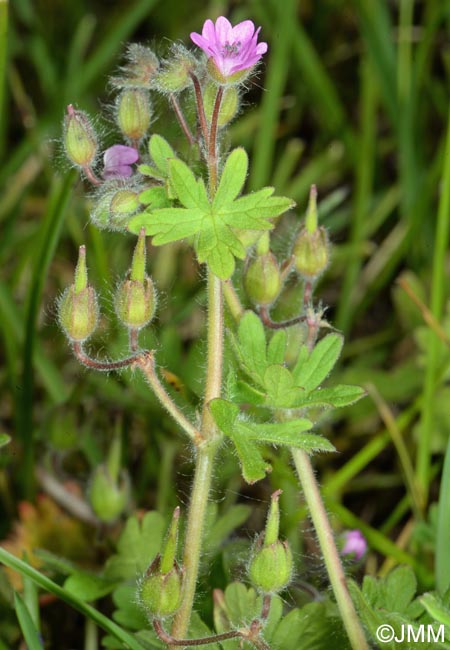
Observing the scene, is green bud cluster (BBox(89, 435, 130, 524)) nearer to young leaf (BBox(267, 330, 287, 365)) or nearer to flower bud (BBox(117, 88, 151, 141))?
young leaf (BBox(267, 330, 287, 365))

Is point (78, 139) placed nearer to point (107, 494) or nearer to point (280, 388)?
point (280, 388)

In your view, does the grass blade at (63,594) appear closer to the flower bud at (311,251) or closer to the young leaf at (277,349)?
the young leaf at (277,349)

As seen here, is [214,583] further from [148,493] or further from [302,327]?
[148,493]

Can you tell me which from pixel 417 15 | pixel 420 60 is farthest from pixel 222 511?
pixel 417 15

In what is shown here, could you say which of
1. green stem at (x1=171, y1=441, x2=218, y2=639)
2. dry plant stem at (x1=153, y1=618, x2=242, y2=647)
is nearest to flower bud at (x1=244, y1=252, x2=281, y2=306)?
green stem at (x1=171, y1=441, x2=218, y2=639)

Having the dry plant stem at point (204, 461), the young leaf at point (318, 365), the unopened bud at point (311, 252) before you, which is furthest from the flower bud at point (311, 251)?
the dry plant stem at point (204, 461)

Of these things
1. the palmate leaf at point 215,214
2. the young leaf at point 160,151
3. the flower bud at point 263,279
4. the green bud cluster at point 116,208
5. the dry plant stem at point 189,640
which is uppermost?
the young leaf at point 160,151
